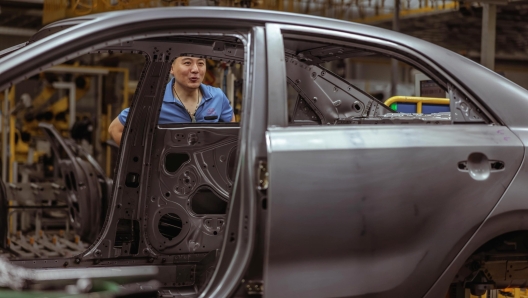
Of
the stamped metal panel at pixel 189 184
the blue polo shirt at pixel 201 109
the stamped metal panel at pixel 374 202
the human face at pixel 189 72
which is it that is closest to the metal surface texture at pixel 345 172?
the stamped metal panel at pixel 374 202

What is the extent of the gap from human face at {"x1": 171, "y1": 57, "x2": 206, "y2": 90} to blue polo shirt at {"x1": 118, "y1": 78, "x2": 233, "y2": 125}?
7 cm

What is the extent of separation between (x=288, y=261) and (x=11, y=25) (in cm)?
1585

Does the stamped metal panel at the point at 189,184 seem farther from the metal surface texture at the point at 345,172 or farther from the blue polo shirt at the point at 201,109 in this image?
the metal surface texture at the point at 345,172

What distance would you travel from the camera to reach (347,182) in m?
2.36

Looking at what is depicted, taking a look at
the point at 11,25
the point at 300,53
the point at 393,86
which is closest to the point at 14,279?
the point at 300,53

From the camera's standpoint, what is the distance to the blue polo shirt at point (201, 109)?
13.2 ft

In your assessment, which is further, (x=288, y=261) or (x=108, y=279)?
(x=108, y=279)

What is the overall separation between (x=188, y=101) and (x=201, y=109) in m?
0.10

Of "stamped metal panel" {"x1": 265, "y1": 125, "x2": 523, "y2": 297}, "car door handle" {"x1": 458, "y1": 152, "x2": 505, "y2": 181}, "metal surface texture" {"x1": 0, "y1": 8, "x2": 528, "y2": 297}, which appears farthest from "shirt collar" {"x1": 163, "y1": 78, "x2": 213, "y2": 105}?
"car door handle" {"x1": 458, "y1": 152, "x2": 505, "y2": 181}

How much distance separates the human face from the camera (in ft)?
13.9

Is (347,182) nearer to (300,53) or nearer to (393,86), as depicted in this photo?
(300,53)

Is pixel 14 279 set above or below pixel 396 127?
below

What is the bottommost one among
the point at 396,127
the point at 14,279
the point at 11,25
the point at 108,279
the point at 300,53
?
the point at 108,279

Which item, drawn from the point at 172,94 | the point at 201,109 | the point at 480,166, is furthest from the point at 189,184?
the point at 480,166
